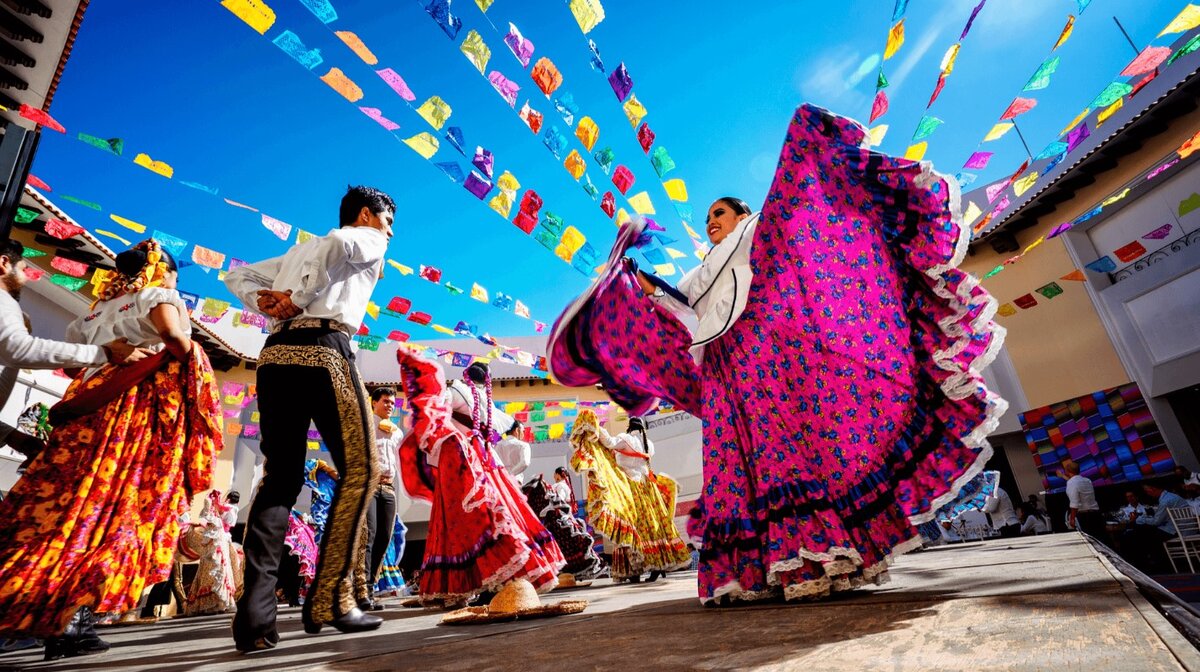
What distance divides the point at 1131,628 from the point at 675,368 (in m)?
2.05

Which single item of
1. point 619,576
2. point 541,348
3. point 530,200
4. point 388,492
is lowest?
point 619,576

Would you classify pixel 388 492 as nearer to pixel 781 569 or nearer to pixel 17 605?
pixel 17 605

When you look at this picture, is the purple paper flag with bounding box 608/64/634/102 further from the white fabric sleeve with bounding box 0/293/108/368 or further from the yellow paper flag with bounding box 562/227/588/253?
the white fabric sleeve with bounding box 0/293/108/368

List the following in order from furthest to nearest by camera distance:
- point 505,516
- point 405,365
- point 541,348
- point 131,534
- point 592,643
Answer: point 541,348 → point 405,365 → point 505,516 → point 131,534 → point 592,643

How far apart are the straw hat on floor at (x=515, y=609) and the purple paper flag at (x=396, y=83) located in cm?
315

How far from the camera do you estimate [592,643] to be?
4.08 feet

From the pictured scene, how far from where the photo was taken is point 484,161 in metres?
4.49

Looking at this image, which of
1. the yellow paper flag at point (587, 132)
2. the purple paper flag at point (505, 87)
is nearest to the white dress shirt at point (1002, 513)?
the yellow paper flag at point (587, 132)

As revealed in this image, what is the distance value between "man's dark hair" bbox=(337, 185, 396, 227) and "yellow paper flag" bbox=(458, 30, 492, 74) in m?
1.82

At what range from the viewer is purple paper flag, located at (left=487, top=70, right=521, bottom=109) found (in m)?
4.02

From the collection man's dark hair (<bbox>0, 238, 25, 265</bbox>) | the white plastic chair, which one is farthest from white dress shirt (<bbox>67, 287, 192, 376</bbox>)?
the white plastic chair

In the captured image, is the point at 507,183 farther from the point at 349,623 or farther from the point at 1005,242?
the point at 1005,242

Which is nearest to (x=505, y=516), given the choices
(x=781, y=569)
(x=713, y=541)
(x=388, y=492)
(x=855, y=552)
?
(x=713, y=541)

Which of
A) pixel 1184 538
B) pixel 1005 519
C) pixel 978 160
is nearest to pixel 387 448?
pixel 978 160
